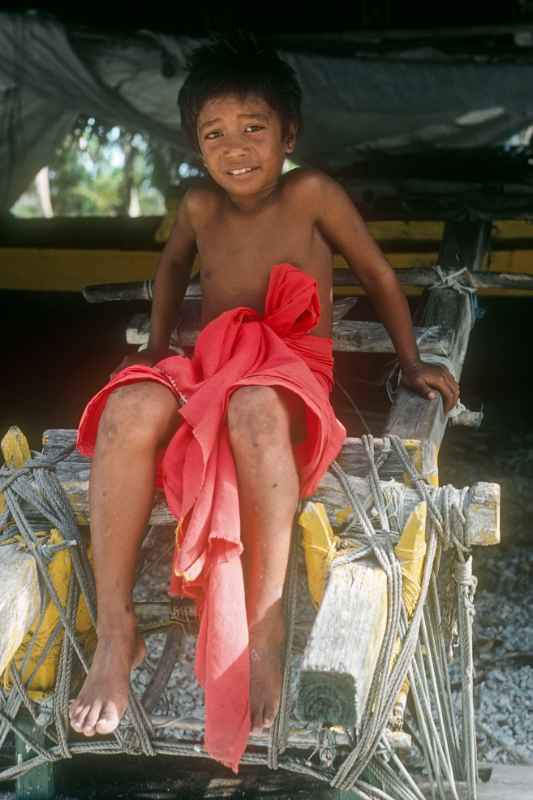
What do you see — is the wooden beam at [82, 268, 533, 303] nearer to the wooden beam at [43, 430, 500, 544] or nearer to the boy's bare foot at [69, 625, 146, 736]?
the wooden beam at [43, 430, 500, 544]

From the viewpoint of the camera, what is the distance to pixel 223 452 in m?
2.06

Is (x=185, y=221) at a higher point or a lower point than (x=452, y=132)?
lower

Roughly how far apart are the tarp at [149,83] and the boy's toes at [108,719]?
3370mm

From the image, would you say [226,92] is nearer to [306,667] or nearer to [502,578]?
[306,667]

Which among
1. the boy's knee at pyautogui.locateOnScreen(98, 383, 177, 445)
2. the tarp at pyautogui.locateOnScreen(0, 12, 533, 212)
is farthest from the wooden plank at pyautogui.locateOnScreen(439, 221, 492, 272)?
the boy's knee at pyautogui.locateOnScreen(98, 383, 177, 445)

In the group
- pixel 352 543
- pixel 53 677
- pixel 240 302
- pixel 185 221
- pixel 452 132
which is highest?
pixel 452 132

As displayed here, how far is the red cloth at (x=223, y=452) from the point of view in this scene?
188 centimetres

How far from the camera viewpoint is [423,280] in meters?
3.50

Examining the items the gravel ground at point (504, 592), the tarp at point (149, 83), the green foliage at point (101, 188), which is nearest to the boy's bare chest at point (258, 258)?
the gravel ground at point (504, 592)

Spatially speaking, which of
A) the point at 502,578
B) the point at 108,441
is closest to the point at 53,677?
the point at 108,441

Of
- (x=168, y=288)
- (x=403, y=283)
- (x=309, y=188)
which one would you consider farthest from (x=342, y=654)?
(x=403, y=283)

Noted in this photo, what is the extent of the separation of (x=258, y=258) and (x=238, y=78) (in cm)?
47

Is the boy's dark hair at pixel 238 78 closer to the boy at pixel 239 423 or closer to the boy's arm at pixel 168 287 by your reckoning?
the boy at pixel 239 423

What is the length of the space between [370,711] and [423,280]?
1.88 metres
